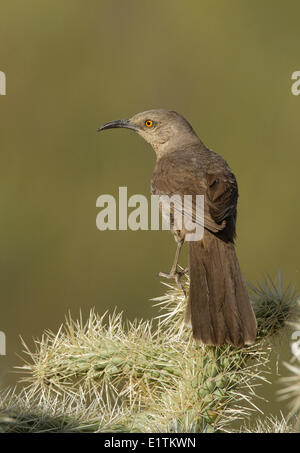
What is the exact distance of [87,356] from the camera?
3.27 metres

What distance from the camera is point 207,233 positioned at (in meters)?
4.03

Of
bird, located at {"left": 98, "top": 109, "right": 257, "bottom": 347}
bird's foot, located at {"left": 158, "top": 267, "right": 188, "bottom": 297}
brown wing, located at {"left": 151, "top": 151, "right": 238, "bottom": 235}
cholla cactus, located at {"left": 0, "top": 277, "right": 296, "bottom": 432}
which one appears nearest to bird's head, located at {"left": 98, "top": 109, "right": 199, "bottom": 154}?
bird, located at {"left": 98, "top": 109, "right": 257, "bottom": 347}

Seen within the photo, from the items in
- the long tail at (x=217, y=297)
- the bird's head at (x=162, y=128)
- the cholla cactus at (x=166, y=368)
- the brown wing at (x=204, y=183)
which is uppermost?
the bird's head at (x=162, y=128)

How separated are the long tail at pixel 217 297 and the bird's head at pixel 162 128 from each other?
4.95 feet

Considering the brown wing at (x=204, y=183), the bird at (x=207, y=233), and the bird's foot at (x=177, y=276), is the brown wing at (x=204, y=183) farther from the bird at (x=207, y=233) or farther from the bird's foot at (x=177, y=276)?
the bird's foot at (x=177, y=276)

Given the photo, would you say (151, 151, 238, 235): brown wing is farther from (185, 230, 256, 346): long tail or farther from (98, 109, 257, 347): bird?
(185, 230, 256, 346): long tail

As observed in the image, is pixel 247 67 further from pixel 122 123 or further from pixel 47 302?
pixel 122 123

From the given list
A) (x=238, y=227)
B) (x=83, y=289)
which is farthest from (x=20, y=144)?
(x=238, y=227)

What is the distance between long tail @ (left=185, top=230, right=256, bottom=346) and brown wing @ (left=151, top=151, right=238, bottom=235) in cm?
12

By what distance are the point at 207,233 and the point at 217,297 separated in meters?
0.57

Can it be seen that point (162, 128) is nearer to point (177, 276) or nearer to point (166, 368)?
point (177, 276)

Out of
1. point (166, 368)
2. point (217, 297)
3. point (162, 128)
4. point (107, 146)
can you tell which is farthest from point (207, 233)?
point (107, 146)

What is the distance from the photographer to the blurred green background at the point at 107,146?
8656mm

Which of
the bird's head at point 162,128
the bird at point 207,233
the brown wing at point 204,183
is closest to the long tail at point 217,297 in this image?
the bird at point 207,233
